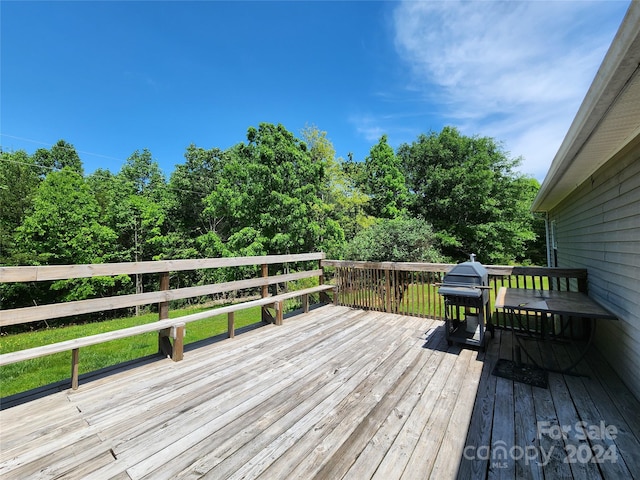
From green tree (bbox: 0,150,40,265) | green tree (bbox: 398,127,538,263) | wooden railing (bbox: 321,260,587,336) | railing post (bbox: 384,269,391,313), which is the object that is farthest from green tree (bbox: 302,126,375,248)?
green tree (bbox: 0,150,40,265)

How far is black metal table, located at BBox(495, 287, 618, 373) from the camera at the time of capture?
238 cm

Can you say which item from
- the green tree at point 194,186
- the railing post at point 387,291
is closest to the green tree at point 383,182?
the green tree at point 194,186

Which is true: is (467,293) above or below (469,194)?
below

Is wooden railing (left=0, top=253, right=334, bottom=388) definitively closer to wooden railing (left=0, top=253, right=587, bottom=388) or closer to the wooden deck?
wooden railing (left=0, top=253, right=587, bottom=388)

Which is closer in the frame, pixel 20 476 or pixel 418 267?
pixel 20 476

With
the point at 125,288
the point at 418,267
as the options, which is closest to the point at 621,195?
the point at 418,267

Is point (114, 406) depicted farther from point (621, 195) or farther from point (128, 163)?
point (128, 163)

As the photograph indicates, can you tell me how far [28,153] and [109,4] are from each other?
56.2ft

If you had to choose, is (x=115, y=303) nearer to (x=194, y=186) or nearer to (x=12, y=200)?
(x=194, y=186)

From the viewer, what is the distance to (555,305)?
2695 millimetres

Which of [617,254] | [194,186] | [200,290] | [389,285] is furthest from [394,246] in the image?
[194,186]

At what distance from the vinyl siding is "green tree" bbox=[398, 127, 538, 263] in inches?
451

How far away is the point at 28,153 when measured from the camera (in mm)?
17266

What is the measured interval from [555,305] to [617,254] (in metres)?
0.80
